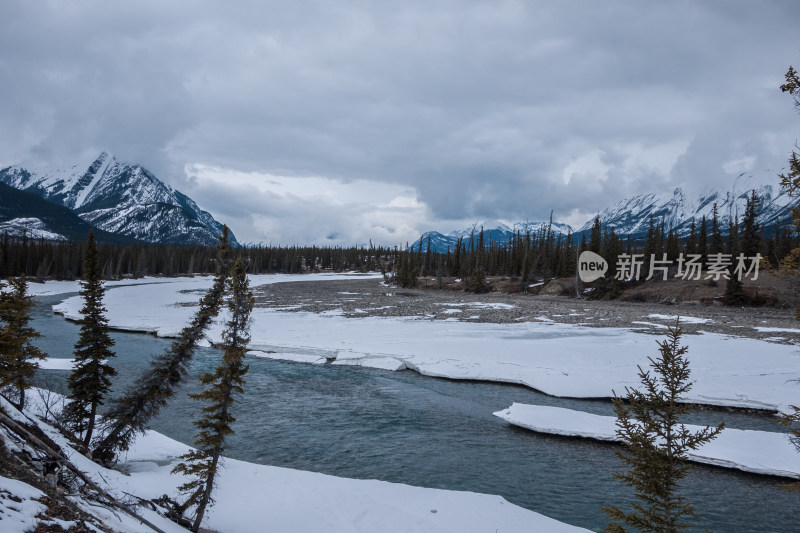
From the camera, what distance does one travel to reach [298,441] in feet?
50.4

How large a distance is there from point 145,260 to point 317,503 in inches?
5291

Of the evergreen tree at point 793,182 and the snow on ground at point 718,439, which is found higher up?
the evergreen tree at point 793,182

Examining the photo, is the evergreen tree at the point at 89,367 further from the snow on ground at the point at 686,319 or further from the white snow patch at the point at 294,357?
the snow on ground at the point at 686,319

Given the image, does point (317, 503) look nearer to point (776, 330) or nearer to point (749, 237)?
point (776, 330)

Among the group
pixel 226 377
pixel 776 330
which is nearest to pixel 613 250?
pixel 776 330

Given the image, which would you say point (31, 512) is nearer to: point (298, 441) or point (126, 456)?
point (126, 456)

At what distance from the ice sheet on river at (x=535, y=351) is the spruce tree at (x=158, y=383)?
1474cm

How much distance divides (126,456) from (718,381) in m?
25.6

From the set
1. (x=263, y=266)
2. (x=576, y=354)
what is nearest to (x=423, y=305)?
(x=576, y=354)

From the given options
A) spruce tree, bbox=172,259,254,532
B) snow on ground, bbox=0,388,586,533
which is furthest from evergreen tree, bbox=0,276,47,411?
spruce tree, bbox=172,259,254,532

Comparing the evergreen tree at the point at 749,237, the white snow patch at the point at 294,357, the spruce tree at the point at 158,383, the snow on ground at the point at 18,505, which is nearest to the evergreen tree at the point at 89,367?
the spruce tree at the point at 158,383

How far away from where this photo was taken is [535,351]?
1130 inches

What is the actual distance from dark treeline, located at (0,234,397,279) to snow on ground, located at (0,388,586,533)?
1890 inches

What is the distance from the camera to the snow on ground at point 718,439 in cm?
1341
